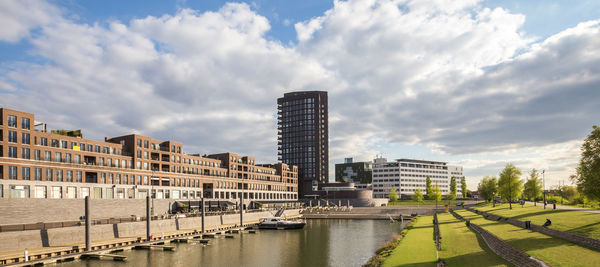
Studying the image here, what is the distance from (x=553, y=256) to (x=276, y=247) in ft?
156

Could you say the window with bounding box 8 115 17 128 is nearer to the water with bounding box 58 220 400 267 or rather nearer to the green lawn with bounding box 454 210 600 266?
the water with bounding box 58 220 400 267

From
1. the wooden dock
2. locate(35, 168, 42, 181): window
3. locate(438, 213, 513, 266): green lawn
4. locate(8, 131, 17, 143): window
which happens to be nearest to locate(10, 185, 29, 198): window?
locate(35, 168, 42, 181): window

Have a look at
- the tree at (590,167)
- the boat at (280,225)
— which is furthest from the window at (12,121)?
the tree at (590,167)

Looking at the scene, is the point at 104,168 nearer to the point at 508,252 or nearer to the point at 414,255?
the point at 414,255

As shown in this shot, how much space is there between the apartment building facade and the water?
1447 inches

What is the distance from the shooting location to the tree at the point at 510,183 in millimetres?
103500

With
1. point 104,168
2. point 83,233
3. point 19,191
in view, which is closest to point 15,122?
point 19,191

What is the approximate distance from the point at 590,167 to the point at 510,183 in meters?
57.6

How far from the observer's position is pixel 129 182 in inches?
4208

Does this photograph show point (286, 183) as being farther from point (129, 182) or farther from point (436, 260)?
point (436, 260)

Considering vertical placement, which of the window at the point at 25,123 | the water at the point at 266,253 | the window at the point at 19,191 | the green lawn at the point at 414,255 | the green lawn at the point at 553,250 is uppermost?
the window at the point at 25,123

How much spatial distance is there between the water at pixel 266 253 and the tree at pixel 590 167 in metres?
30.6

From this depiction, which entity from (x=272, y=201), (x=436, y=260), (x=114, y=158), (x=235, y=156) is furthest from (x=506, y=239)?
(x=272, y=201)

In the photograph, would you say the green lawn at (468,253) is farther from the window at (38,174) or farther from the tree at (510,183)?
the window at (38,174)
